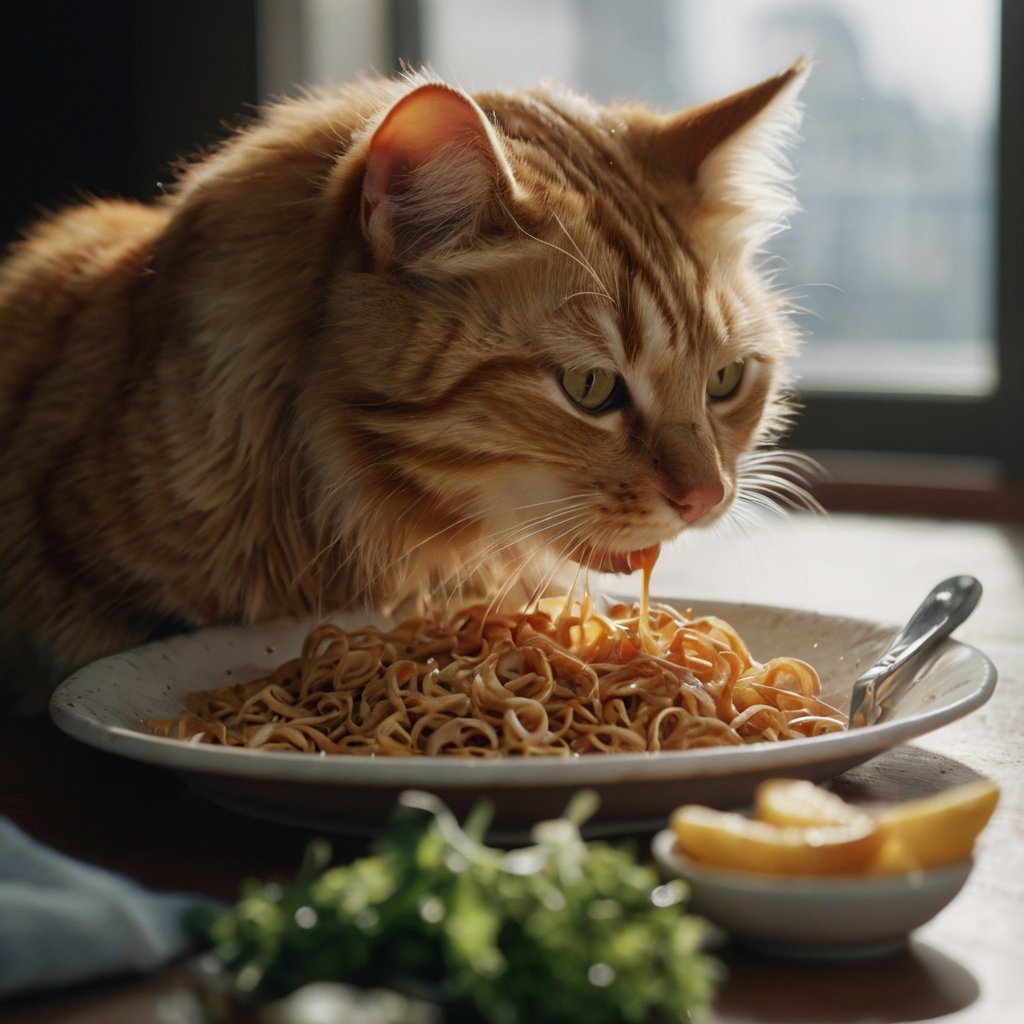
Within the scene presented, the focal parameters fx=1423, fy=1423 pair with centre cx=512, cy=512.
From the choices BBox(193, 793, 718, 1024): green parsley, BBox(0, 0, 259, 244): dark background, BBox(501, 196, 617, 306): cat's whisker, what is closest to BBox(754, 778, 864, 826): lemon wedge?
BBox(193, 793, 718, 1024): green parsley

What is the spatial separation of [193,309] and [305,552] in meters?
0.30

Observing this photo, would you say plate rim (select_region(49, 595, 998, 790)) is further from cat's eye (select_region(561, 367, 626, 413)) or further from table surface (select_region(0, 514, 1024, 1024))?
cat's eye (select_region(561, 367, 626, 413))

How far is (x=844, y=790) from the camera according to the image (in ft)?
4.19

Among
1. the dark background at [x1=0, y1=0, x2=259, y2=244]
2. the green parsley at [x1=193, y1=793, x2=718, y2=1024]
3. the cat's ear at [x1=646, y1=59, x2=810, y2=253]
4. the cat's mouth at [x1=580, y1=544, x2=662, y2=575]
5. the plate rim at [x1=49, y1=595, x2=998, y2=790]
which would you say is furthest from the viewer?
the dark background at [x1=0, y1=0, x2=259, y2=244]

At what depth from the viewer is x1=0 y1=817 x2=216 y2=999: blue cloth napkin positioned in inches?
34.4

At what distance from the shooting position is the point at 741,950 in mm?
930

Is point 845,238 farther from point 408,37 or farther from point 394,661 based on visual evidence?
point 394,661

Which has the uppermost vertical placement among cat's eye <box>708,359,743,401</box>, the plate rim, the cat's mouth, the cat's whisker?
the cat's whisker

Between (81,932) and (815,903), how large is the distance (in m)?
0.45

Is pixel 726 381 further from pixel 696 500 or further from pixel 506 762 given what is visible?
pixel 506 762

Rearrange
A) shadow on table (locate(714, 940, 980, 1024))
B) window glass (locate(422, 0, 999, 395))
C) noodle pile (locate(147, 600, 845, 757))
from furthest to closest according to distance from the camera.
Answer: window glass (locate(422, 0, 999, 395)), noodle pile (locate(147, 600, 845, 757)), shadow on table (locate(714, 940, 980, 1024))

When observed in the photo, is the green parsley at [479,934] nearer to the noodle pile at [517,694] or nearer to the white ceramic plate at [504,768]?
the white ceramic plate at [504,768]

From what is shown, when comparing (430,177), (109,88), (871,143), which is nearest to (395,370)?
(430,177)

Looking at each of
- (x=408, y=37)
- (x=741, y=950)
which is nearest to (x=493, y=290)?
(x=741, y=950)
